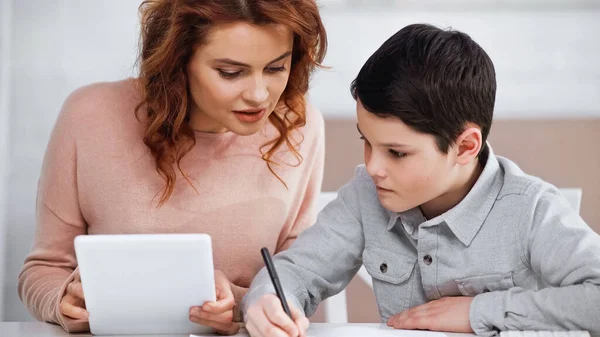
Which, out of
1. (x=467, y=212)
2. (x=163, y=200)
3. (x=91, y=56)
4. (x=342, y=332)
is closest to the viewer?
(x=342, y=332)

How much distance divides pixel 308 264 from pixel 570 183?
138cm

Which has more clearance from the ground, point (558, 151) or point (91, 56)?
point (91, 56)

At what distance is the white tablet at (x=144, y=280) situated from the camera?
1080 mm

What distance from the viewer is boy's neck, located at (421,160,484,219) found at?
1.34m

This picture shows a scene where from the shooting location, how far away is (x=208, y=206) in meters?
1.61

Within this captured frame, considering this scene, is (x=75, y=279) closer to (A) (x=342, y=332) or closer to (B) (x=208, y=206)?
(B) (x=208, y=206)

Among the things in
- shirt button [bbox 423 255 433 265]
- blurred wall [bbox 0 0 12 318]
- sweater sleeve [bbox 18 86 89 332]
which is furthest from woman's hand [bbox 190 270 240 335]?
blurred wall [bbox 0 0 12 318]

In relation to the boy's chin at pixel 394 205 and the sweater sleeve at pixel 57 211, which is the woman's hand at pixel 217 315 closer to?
the boy's chin at pixel 394 205

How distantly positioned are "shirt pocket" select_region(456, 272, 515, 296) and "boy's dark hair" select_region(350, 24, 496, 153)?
0.21m

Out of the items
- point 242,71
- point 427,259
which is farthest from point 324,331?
point 242,71

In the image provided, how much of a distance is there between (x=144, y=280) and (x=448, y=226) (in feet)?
1.59

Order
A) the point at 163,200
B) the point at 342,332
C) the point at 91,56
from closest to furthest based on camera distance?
the point at 342,332, the point at 163,200, the point at 91,56

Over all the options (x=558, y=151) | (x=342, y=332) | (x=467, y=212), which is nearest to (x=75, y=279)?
(x=342, y=332)

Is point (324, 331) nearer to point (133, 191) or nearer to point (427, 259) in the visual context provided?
point (427, 259)
